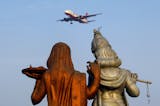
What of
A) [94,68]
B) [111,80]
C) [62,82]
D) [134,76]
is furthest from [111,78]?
[62,82]

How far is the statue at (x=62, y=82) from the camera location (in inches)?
310

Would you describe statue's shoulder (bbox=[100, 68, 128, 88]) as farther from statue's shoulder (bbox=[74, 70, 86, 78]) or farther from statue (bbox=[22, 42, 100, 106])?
statue's shoulder (bbox=[74, 70, 86, 78])

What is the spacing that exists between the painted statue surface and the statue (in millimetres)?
193

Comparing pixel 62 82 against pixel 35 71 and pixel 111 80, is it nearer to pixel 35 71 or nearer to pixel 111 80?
pixel 35 71

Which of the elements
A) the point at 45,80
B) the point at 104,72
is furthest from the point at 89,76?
the point at 45,80

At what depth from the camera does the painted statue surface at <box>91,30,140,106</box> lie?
8180 mm

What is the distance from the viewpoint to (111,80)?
816 centimetres

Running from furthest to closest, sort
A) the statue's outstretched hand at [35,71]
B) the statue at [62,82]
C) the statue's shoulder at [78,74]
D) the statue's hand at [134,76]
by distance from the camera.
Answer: the statue's hand at [134,76] < the statue's outstretched hand at [35,71] < the statue's shoulder at [78,74] < the statue at [62,82]

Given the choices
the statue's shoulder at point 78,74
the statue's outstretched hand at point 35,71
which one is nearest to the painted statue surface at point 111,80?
the statue's shoulder at point 78,74

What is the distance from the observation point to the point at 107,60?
8.27 meters

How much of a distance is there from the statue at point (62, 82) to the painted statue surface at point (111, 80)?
7.6 inches

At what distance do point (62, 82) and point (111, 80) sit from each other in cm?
85

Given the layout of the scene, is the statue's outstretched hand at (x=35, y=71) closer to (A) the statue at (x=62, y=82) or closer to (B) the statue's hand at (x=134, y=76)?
(A) the statue at (x=62, y=82)

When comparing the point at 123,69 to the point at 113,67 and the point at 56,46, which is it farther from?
the point at 56,46
